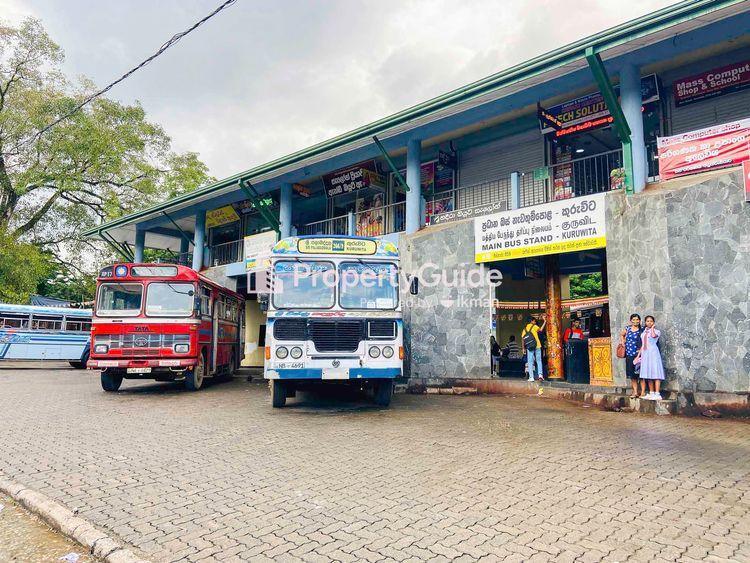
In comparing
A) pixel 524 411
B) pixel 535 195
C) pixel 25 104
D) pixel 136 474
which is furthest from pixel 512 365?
pixel 25 104

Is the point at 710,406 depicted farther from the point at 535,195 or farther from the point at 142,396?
the point at 142,396

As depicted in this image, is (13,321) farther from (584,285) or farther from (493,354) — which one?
(584,285)

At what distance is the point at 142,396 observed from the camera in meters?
11.6

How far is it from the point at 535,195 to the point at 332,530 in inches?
454

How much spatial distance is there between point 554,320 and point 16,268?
2360 centimetres

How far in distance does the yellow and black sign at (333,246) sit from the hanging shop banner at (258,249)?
949cm

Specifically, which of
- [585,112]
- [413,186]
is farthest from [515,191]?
[413,186]

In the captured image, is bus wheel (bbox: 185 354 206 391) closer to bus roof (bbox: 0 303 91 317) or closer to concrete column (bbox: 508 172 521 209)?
concrete column (bbox: 508 172 521 209)

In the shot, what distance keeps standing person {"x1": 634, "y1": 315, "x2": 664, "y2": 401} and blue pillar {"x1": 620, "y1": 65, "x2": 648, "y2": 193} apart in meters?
2.98

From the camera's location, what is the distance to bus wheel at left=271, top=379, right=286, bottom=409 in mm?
9273

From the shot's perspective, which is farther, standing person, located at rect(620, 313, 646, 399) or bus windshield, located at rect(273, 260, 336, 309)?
standing person, located at rect(620, 313, 646, 399)

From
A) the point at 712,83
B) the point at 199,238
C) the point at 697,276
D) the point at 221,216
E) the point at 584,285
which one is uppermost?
the point at 712,83

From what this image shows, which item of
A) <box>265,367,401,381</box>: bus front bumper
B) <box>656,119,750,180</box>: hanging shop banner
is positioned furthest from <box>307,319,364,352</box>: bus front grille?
<box>656,119,750,180</box>: hanging shop banner

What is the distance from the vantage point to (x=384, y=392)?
9.34m
